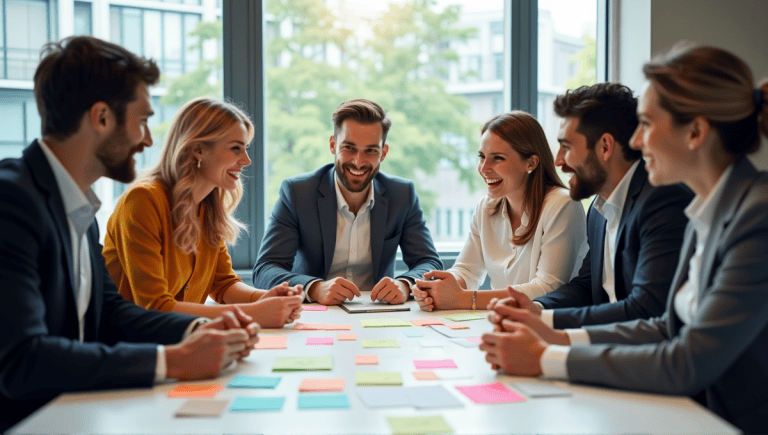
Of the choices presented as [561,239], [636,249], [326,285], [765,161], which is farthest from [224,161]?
[765,161]

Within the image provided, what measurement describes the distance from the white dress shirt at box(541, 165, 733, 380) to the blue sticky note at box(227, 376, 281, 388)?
60cm

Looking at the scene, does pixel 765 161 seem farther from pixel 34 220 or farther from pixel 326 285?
pixel 34 220

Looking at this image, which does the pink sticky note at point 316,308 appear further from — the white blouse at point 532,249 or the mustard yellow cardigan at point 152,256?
the white blouse at point 532,249

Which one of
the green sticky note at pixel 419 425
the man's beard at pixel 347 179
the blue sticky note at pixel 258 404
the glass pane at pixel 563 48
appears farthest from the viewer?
the glass pane at pixel 563 48

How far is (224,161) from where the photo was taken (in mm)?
2336

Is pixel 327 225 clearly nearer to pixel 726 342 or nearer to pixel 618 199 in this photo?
pixel 618 199

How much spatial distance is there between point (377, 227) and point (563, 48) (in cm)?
203

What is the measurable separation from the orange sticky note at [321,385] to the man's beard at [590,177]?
1.26 metres

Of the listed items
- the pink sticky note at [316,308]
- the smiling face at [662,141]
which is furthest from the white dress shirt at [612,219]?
the pink sticky note at [316,308]

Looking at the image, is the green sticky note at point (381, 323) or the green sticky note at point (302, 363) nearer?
the green sticky note at point (302, 363)

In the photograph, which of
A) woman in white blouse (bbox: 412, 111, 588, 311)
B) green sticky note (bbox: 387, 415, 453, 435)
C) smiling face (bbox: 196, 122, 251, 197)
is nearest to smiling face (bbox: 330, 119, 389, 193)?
woman in white blouse (bbox: 412, 111, 588, 311)

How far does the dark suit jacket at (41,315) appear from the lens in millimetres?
1194

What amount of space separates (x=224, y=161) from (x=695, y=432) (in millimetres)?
1858

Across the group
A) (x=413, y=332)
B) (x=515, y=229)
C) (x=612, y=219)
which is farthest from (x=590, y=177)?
(x=413, y=332)
